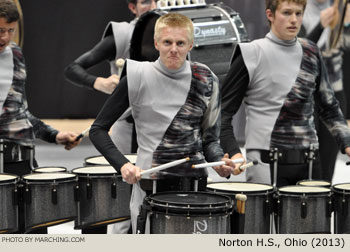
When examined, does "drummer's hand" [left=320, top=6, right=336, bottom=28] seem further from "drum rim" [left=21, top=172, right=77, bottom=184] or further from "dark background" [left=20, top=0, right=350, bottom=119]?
"dark background" [left=20, top=0, right=350, bottom=119]

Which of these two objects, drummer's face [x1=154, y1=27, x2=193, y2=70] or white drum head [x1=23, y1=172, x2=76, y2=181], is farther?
white drum head [x1=23, y1=172, x2=76, y2=181]

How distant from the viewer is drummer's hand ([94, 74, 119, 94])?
16.9 ft

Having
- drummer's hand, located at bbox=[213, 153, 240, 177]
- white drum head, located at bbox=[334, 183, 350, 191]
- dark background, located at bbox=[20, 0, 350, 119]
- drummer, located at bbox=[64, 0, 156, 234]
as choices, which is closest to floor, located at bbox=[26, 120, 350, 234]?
dark background, located at bbox=[20, 0, 350, 119]

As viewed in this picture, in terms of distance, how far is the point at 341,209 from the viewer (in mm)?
3900

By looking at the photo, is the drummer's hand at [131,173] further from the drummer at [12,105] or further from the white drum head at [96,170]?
the drummer at [12,105]

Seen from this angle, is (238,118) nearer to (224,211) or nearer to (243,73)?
(243,73)

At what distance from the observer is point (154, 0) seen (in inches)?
219

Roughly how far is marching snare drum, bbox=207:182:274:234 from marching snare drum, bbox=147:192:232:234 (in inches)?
23.5

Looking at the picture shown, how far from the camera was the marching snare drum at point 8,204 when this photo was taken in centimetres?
409

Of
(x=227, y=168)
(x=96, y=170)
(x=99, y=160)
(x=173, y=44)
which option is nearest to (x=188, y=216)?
(x=227, y=168)

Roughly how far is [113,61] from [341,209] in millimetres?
2203

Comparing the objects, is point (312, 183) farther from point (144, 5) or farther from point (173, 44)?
point (144, 5)

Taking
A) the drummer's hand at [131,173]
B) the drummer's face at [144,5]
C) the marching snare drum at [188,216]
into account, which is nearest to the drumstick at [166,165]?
the drummer's hand at [131,173]

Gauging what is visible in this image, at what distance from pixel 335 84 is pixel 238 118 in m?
3.85
